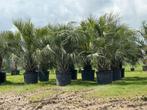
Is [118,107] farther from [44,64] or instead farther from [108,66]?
[44,64]

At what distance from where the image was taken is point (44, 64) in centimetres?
2317

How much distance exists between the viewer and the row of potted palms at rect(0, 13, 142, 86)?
21750mm

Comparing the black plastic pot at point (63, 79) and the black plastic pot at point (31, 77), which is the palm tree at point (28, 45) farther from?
the black plastic pot at point (63, 79)

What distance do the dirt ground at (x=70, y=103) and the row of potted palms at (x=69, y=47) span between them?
14.3ft

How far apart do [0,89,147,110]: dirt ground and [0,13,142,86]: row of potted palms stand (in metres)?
4.36

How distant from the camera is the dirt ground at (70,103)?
1338 centimetres

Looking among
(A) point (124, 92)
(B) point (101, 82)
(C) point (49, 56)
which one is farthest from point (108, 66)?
(A) point (124, 92)

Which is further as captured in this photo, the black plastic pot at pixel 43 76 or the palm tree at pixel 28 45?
the black plastic pot at pixel 43 76

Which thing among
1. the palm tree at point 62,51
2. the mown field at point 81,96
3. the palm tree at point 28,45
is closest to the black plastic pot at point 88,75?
the palm tree at point 62,51

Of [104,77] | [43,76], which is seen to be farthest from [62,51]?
[43,76]

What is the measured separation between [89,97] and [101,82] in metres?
5.47

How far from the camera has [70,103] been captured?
1456 cm

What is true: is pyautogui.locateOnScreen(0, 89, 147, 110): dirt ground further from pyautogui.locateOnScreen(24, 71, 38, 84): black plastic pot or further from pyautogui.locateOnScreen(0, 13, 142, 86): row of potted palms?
pyautogui.locateOnScreen(24, 71, 38, 84): black plastic pot

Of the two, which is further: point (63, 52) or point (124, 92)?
point (63, 52)
